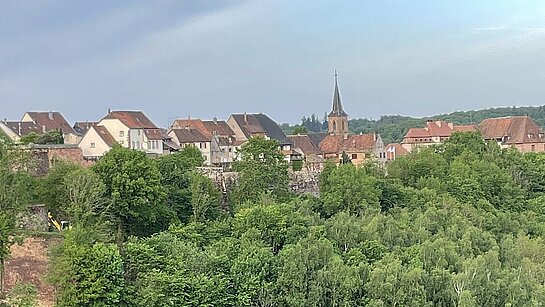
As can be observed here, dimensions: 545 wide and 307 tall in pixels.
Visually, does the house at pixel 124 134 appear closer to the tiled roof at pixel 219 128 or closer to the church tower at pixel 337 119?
the tiled roof at pixel 219 128

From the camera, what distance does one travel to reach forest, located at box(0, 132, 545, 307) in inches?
1328

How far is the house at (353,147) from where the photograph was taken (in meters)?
81.1

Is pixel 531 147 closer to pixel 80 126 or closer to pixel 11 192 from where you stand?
pixel 80 126

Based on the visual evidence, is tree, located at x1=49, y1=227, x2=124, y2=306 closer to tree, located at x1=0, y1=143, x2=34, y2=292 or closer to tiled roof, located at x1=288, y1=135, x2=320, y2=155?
tree, located at x1=0, y1=143, x2=34, y2=292

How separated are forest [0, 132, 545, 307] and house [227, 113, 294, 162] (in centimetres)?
2537

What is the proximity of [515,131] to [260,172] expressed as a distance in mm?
51091

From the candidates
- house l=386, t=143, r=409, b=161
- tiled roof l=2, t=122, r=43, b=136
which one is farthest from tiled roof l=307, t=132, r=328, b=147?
tiled roof l=2, t=122, r=43, b=136

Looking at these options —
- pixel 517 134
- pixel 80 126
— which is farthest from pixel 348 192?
pixel 517 134

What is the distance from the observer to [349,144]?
83.2 m

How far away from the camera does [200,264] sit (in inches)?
1394

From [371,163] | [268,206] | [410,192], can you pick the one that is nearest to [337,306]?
[268,206]

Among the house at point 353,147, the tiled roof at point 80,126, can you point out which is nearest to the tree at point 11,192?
the tiled roof at point 80,126

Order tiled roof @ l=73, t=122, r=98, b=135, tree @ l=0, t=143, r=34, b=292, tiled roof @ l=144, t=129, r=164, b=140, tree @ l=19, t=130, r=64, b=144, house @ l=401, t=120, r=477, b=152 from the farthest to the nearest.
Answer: house @ l=401, t=120, r=477, b=152 → tiled roof @ l=73, t=122, r=98, b=135 → tiled roof @ l=144, t=129, r=164, b=140 → tree @ l=19, t=130, r=64, b=144 → tree @ l=0, t=143, r=34, b=292

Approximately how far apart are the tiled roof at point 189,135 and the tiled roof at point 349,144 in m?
15.9
